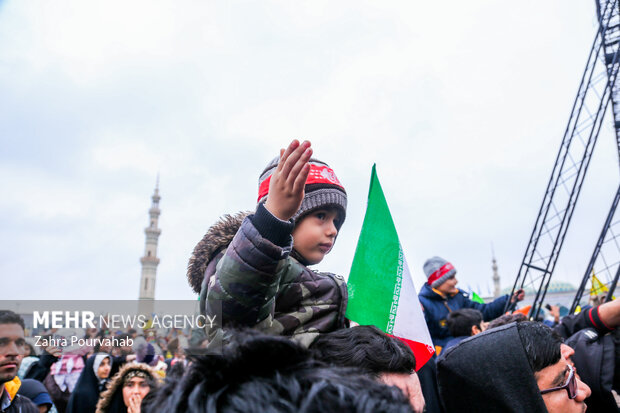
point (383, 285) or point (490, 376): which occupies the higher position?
point (383, 285)

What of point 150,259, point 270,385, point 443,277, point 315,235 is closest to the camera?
point 270,385

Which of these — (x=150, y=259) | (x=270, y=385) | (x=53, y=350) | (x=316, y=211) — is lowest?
(x=53, y=350)

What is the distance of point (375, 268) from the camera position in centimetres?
183

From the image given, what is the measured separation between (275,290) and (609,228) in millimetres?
7812

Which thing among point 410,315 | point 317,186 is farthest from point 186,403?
point 410,315

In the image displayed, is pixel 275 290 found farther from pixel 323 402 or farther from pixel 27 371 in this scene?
pixel 27 371

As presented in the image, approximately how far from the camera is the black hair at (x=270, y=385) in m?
0.62

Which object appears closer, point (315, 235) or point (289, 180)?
point (289, 180)

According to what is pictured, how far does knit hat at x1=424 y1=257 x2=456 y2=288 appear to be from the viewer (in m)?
4.68

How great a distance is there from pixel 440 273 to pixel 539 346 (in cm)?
278

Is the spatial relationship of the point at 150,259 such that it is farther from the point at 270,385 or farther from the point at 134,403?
the point at 270,385

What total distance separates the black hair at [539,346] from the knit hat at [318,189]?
0.97 meters

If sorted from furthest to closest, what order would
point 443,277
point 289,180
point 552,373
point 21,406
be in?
point 443,277, point 21,406, point 552,373, point 289,180

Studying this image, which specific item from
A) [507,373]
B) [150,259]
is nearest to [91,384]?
[507,373]
